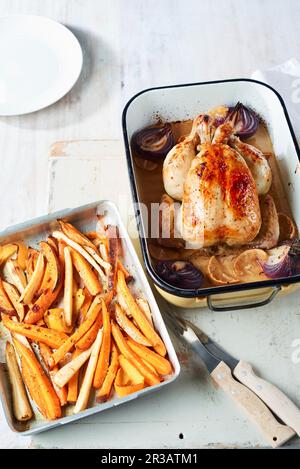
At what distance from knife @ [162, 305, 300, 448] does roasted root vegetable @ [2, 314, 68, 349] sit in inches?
12.9

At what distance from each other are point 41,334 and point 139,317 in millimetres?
280

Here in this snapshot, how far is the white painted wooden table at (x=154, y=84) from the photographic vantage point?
57.7 inches

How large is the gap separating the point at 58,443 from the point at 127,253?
58 centimetres

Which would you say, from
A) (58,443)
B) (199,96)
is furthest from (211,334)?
(199,96)

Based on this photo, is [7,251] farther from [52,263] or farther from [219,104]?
[219,104]

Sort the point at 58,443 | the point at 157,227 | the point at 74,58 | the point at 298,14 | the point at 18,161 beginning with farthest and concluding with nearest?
1. the point at 298,14
2. the point at 74,58
3. the point at 18,161
4. the point at 157,227
5. the point at 58,443

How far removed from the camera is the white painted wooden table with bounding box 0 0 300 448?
147cm

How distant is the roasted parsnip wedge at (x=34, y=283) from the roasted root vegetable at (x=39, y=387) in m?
0.14

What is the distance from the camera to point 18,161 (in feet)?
6.76

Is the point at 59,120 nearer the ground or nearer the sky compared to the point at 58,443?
nearer the sky

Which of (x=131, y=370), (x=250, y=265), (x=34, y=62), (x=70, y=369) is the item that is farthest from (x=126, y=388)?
(x=34, y=62)

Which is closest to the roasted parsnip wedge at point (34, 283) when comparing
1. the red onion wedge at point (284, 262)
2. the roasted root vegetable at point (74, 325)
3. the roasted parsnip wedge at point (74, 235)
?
the roasted root vegetable at point (74, 325)

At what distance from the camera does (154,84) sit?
2.30m
